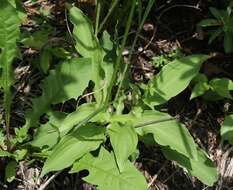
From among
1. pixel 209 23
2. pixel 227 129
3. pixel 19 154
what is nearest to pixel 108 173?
pixel 19 154

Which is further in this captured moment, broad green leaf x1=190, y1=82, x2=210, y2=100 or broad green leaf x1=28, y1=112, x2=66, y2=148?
broad green leaf x1=190, y1=82, x2=210, y2=100

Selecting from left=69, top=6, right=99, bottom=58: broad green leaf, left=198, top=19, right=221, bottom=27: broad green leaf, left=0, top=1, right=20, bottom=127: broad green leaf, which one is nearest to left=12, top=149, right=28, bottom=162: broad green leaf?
left=0, top=1, right=20, bottom=127: broad green leaf

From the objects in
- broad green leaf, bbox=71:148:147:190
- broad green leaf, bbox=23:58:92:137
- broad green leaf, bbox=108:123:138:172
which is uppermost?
broad green leaf, bbox=23:58:92:137

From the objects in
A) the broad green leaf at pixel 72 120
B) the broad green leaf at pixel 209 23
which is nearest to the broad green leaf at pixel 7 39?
the broad green leaf at pixel 72 120

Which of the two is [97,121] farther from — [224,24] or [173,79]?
[224,24]

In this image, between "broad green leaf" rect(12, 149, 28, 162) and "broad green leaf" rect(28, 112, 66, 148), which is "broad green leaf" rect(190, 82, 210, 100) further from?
"broad green leaf" rect(12, 149, 28, 162)

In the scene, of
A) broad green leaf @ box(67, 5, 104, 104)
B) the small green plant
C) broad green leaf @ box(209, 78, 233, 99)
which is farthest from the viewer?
the small green plant
